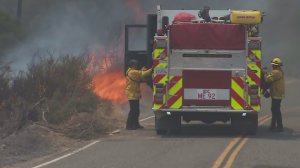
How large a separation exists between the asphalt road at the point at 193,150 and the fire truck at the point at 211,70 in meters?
0.67

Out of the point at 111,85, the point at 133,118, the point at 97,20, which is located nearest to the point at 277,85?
the point at 133,118

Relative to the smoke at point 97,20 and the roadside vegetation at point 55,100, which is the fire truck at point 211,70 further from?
the smoke at point 97,20

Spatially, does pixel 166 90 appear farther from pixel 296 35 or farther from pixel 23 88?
pixel 296 35

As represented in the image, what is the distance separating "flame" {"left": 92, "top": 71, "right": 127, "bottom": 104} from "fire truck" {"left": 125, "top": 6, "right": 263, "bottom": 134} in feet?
23.3

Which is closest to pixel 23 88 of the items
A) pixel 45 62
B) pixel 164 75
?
pixel 45 62

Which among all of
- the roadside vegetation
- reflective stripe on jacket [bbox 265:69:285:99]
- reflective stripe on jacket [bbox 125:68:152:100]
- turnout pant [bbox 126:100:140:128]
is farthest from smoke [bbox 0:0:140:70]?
reflective stripe on jacket [bbox 265:69:285:99]

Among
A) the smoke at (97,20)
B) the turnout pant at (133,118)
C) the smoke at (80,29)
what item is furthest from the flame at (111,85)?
the turnout pant at (133,118)

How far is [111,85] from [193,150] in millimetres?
10509

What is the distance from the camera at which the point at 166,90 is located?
47.6ft

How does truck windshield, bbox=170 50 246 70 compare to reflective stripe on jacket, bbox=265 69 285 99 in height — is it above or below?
above

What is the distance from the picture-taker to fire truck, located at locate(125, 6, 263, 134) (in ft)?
46.9

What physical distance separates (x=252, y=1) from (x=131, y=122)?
15894 millimetres

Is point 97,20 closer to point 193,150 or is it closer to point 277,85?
point 277,85

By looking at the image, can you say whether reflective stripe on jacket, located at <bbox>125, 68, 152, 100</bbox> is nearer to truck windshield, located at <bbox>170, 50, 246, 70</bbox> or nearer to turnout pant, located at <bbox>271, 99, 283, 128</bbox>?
truck windshield, located at <bbox>170, 50, 246, 70</bbox>
